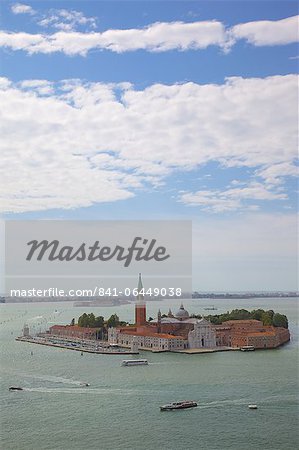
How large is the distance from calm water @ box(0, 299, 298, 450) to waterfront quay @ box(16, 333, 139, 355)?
1.35 m

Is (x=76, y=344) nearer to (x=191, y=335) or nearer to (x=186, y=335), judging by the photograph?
(x=186, y=335)

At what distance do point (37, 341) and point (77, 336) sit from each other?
110 cm

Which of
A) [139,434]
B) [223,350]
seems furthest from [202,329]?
[139,434]

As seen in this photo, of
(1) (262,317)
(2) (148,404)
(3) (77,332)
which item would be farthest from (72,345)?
(2) (148,404)

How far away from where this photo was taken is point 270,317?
14.7m

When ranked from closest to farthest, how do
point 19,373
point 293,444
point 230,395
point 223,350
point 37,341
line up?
point 293,444, point 230,395, point 19,373, point 223,350, point 37,341

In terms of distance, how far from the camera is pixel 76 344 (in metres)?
12.6

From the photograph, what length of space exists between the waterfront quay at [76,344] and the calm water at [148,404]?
1350 millimetres

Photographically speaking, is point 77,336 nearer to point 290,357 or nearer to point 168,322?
point 168,322

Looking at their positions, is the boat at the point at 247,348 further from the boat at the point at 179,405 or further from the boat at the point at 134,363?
the boat at the point at 179,405

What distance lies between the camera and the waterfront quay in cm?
1123

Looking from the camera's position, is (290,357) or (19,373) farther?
(290,357)

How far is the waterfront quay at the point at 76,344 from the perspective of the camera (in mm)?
11229

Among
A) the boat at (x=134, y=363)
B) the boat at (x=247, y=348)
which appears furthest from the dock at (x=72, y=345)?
the boat at (x=247, y=348)
